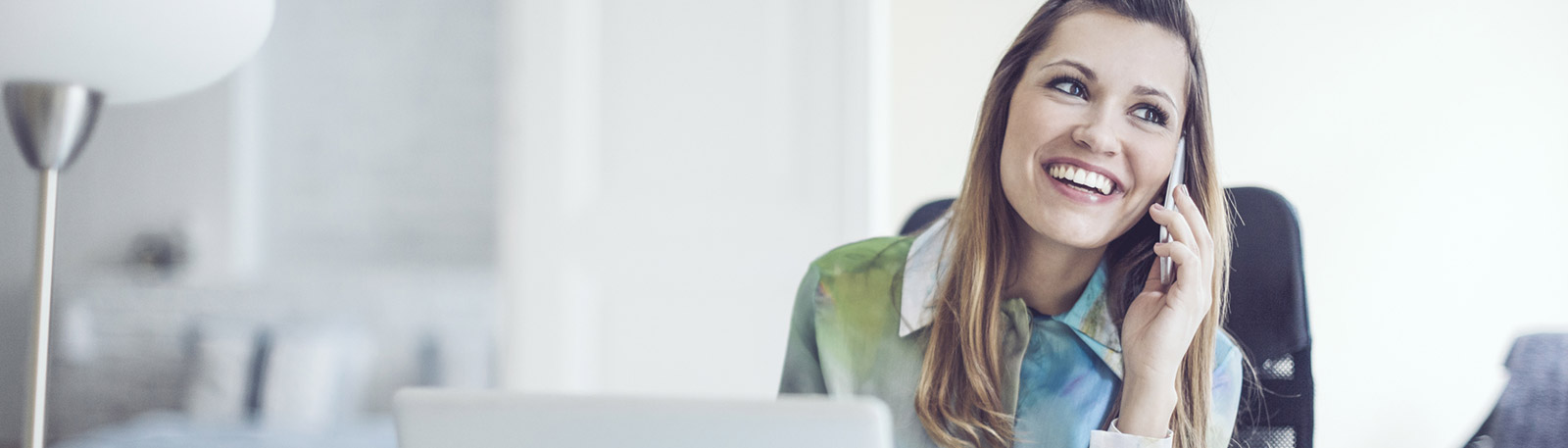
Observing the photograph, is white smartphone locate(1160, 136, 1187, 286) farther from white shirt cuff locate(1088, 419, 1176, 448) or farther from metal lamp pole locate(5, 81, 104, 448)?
metal lamp pole locate(5, 81, 104, 448)

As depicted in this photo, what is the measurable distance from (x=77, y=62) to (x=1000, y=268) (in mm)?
1011

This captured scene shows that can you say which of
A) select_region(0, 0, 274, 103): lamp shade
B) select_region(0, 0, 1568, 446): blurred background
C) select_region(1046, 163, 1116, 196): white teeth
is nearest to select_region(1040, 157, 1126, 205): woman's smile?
select_region(1046, 163, 1116, 196): white teeth

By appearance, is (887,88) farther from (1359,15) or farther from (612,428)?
(612,428)

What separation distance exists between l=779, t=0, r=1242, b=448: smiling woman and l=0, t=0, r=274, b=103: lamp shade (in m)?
0.81

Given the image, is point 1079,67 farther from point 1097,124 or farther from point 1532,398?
point 1532,398

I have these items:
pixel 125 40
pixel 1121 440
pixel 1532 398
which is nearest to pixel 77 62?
pixel 125 40

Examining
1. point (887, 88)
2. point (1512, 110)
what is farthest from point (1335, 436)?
point (887, 88)

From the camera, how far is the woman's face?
97 cm

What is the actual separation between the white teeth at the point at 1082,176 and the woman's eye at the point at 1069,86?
0.23 ft

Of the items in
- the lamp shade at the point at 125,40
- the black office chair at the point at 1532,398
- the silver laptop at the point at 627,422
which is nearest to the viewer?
the silver laptop at the point at 627,422

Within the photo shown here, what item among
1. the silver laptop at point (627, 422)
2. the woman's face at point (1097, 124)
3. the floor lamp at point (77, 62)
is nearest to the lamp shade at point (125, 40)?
the floor lamp at point (77, 62)

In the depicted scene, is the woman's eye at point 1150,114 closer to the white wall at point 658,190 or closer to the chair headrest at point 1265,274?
the chair headrest at point 1265,274

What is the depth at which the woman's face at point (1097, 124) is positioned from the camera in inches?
38.1

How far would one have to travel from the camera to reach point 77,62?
3.66ft
